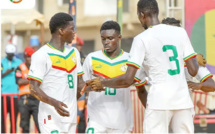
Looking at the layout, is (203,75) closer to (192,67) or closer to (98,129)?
(192,67)

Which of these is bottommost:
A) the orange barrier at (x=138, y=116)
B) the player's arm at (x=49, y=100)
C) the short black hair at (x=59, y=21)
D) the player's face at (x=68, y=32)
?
the orange barrier at (x=138, y=116)

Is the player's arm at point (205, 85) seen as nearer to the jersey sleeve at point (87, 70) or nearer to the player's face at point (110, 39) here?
the player's face at point (110, 39)

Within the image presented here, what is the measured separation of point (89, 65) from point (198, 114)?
17.5 feet

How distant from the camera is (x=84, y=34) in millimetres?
27625

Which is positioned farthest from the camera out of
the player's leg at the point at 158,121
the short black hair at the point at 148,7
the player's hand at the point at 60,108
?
the player's hand at the point at 60,108

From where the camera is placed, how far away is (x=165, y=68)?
6312 mm

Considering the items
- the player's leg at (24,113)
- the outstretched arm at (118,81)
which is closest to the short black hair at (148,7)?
the outstretched arm at (118,81)

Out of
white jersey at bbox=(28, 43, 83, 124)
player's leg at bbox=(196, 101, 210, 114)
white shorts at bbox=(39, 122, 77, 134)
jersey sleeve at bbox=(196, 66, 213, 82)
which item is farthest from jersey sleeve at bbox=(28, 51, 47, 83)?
player's leg at bbox=(196, 101, 210, 114)

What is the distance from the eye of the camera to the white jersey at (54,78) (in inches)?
278

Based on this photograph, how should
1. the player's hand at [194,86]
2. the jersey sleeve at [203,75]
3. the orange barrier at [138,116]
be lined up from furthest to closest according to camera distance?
the orange barrier at [138,116]
the jersey sleeve at [203,75]
the player's hand at [194,86]

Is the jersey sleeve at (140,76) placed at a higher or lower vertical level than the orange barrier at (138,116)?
higher

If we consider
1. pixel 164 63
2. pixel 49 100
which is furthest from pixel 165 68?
pixel 49 100

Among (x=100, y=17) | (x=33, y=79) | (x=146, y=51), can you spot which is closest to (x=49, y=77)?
(x=33, y=79)

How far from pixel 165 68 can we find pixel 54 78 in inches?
61.9
